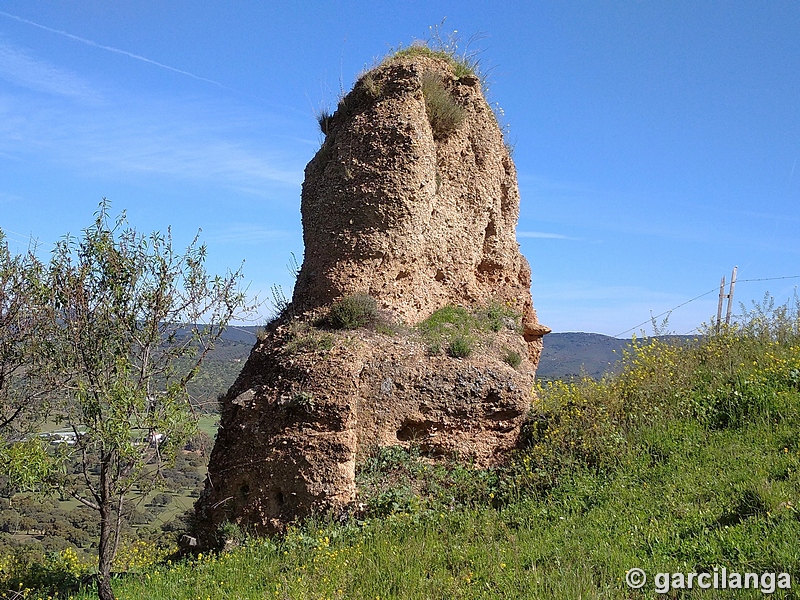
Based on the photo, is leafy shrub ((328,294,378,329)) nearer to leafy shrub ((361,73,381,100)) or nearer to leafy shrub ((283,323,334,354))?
leafy shrub ((283,323,334,354))

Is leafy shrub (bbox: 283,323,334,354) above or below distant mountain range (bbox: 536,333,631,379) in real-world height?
below

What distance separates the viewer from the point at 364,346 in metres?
9.36

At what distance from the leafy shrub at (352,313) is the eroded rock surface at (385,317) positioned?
0.18 m

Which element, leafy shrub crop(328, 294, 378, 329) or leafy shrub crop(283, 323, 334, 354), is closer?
leafy shrub crop(283, 323, 334, 354)

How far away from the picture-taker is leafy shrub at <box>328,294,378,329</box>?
9.76m

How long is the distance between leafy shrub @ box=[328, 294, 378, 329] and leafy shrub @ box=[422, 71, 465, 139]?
3781mm

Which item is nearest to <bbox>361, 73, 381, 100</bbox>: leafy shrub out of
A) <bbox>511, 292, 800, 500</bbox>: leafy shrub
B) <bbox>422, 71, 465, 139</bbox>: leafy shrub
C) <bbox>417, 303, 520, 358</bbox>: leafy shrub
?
<bbox>422, 71, 465, 139</bbox>: leafy shrub

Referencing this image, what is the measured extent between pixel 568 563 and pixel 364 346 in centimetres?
426

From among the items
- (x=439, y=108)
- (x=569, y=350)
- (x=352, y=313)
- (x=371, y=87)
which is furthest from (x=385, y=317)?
(x=569, y=350)

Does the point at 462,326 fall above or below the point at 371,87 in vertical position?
below

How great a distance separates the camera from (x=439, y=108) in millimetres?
11641

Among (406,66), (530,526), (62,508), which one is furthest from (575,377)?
(62,508)

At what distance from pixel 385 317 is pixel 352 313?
1.89 feet

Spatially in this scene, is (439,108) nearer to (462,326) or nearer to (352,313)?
(462,326)
